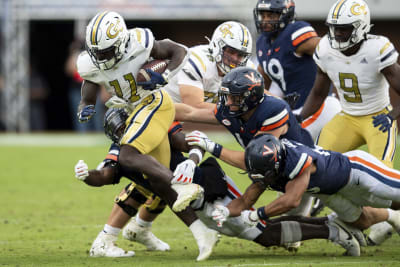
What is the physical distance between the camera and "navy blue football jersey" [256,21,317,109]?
733 cm

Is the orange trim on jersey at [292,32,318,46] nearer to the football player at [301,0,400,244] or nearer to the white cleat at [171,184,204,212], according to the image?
the football player at [301,0,400,244]

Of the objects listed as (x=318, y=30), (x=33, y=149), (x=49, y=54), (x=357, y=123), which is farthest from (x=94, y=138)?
(x=357, y=123)

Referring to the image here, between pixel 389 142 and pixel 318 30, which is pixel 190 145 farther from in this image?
pixel 318 30

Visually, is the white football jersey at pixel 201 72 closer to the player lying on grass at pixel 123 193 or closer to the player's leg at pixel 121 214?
the player lying on grass at pixel 123 193

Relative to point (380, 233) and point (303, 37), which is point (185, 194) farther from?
point (303, 37)

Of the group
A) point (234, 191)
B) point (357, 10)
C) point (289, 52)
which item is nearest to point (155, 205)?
point (234, 191)

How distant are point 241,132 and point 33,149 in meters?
9.41

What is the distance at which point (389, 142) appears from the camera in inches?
255

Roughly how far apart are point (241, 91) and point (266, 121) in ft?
0.96

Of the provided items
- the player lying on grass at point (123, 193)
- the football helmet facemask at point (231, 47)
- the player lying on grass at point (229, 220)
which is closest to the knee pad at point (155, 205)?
the player lying on grass at point (123, 193)

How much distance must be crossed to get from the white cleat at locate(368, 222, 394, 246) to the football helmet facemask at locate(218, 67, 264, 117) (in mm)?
1634

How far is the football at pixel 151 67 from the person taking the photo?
598 centimetres

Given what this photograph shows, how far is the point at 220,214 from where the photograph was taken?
5.49 metres

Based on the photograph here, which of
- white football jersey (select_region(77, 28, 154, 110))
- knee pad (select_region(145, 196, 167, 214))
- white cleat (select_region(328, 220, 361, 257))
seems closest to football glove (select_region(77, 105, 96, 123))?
white football jersey (select_region(77, 28, 154, 110))
